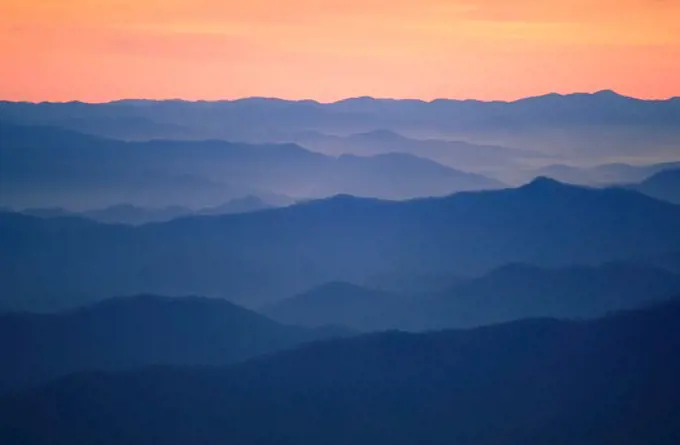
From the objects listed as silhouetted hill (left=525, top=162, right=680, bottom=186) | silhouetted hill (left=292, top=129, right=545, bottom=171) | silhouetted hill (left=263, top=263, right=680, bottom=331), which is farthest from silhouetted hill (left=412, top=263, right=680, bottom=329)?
silhouetted hill (left=292, top=129, right=545, bottom=171)

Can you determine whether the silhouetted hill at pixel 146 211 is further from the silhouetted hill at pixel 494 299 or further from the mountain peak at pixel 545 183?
the mountain peak at pixel 545 183

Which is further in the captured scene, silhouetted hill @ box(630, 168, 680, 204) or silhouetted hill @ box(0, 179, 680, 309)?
silhouetted hill @ box(630, 168, 680, 204)

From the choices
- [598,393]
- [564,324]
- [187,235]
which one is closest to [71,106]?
[187,235]

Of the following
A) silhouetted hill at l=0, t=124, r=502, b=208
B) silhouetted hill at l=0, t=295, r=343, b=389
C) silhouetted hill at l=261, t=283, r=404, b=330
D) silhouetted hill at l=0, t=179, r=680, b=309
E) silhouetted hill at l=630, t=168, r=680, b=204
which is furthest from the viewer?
silhouetted hill at l=0, t=124, r=502, b=208

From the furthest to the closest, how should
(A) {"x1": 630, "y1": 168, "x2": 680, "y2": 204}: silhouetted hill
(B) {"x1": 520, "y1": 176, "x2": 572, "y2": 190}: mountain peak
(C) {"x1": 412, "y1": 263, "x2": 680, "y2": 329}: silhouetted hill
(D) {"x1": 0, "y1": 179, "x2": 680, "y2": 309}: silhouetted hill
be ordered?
(B) {"x1": 520, "y1": 176, "x2": 572, "y2": 190}: mountain peak < (A) {"x1": 630, "y1": 168, "x2": 680, "y2": 204}: silhouetted hill < (D) {"x1": 0, "y1": 179, "x2": 680, "y2": 309}: silhouetted hill < (C) {"x1": 412, "y1": 263, "x2": 680, "y2": 329}: silhouetted hill

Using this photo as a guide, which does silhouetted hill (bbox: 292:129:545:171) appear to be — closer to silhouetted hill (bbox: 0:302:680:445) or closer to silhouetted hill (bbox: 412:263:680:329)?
silhouetted hill (bbox: 412:263:680:329)

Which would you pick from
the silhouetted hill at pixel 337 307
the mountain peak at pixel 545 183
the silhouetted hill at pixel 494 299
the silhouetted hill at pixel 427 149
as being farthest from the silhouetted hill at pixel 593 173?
the silhouetted hill at pixel 337 307
